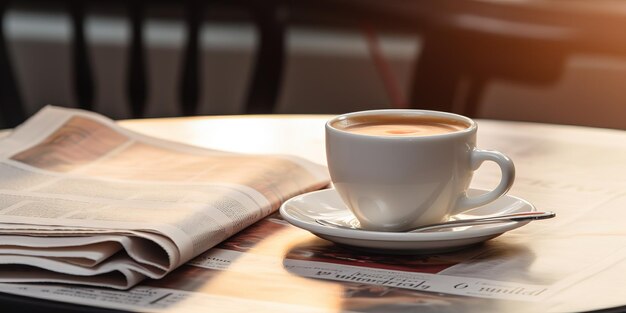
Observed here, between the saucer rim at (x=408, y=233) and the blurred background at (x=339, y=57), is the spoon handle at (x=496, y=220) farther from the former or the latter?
the blurred background at (x=339, y=57)

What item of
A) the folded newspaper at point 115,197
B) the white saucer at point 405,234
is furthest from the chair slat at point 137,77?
the white saucer at point 405,234

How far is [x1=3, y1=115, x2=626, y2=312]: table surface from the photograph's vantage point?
51 cm

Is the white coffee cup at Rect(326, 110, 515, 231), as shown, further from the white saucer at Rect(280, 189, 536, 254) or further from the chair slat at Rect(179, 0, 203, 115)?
the chair slat at Rect(179, 0, 203, 115)

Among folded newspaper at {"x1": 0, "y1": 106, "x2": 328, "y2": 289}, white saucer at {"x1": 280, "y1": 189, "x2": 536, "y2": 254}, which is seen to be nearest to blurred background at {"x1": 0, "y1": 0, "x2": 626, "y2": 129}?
folded newspaper at {"x1": 0, "y1": 106, "x2": 328, "y2": 289}

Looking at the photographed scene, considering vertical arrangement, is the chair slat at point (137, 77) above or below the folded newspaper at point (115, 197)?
below

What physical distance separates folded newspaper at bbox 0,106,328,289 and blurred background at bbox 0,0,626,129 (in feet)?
4.55

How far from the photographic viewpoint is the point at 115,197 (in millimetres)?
618

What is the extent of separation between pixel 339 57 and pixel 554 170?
1614 millimetres

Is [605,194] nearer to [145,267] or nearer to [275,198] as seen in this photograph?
[275,198]

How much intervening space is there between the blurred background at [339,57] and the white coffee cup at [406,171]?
1.58m

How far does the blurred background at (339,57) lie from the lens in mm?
2230

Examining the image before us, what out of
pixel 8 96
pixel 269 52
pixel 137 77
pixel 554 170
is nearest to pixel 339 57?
pixel 269 52

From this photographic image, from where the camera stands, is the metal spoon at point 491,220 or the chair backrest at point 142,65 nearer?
the metal spoon at point 491,220

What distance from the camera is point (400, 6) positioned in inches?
90.8
